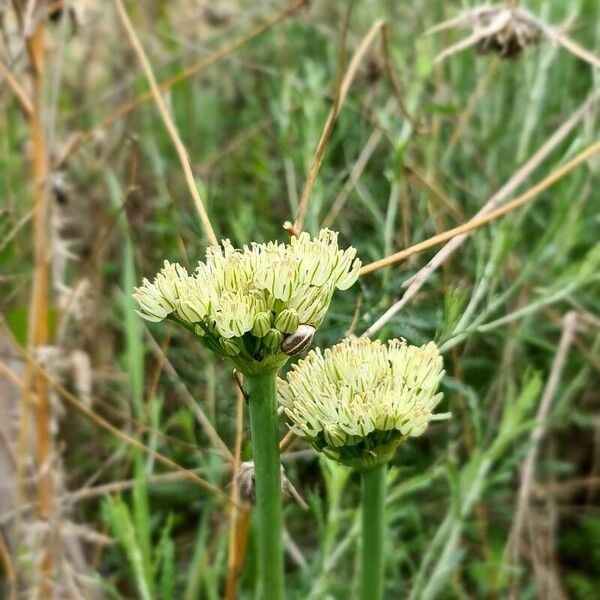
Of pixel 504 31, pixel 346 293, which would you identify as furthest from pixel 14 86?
pixel 504 31

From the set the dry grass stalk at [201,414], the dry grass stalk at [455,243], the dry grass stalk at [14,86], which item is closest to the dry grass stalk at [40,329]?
the dry grass stalk at [14,86]

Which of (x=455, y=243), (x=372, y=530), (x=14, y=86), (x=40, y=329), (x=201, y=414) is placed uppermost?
(x=14, y=86)

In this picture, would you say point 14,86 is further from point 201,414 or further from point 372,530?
point 372,530

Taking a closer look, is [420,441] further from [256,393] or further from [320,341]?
[256,393]

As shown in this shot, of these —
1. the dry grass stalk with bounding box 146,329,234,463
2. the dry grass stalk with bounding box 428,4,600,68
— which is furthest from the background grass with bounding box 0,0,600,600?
the dry grass stalk with bounding box 428,4,600,68

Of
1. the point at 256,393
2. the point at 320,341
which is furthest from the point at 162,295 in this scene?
the point at 320,341
